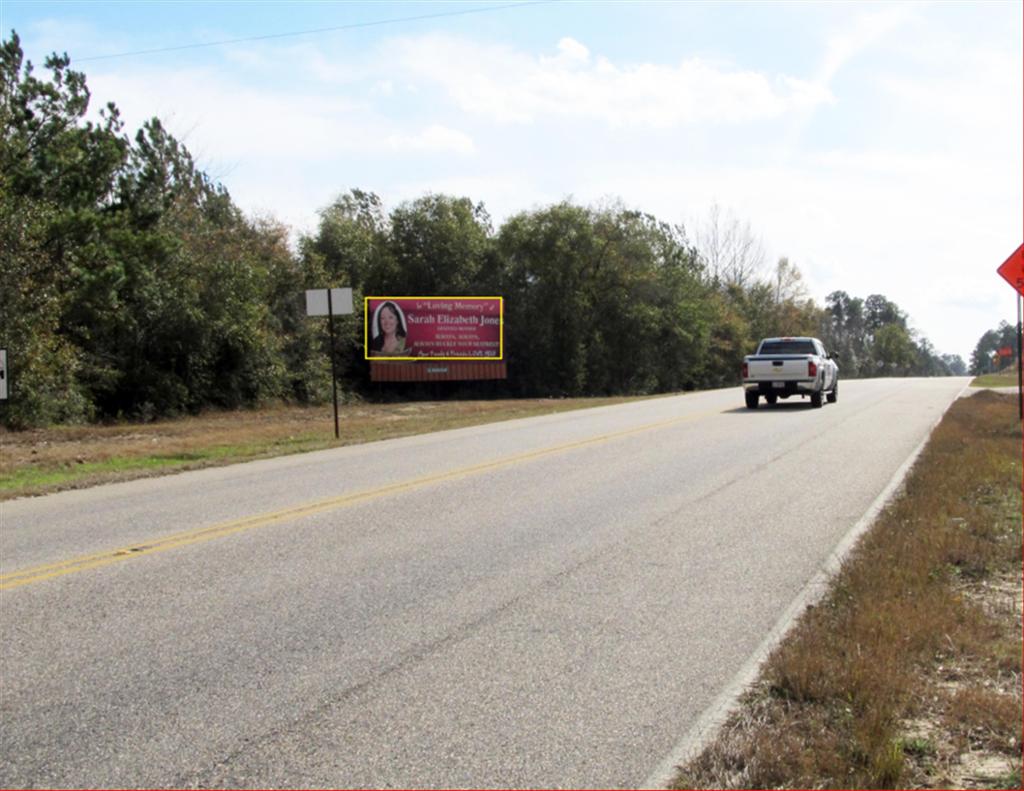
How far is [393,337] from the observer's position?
4725 centimetres

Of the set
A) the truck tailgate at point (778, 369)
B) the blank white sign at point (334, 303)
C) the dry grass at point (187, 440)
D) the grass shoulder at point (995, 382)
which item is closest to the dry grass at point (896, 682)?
the dry grass at point (187, 440)

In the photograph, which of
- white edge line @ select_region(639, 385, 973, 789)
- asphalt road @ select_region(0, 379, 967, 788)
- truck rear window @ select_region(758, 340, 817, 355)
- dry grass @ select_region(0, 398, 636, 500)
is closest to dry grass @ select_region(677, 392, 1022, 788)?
white edge line @ select_region(639, 385, 973, 789)

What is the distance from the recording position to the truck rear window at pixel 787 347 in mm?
29719

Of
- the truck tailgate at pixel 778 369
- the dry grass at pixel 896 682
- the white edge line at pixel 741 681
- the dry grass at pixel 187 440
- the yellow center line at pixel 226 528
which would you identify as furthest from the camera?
the truck tailgate at pixel 778 369

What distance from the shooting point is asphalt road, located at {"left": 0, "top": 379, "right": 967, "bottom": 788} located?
4.40m

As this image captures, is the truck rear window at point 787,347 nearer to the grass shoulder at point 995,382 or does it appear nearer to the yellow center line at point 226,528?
the yellow center line at point 226,528

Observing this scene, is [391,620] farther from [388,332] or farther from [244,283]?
[388,332]

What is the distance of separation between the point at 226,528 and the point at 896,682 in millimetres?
6748

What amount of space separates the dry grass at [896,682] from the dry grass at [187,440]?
35.1 ft

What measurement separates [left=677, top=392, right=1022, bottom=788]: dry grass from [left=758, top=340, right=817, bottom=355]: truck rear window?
21142 millimetres

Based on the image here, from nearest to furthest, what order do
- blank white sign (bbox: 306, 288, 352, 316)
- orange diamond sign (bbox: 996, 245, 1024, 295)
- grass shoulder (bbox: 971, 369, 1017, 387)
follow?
orange diamond sign (bbox: 996, 245, 1024, 295) < blank white sign (bbox: 306, 288, 352, 316) < grass shoulder (bbox: 971, 369, 1017, 387)

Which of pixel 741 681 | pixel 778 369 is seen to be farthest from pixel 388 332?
pixel 741 681

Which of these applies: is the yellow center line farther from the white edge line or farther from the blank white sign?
the blank white sign

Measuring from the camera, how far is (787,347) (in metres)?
30.1
